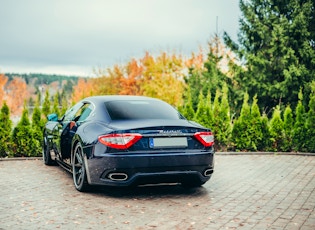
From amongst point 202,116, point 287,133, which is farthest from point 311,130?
point 202,116

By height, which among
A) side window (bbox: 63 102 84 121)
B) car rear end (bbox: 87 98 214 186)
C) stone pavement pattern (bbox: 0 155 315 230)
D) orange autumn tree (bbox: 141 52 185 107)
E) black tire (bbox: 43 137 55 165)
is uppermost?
orange autumn tree (bbox: 141 52 185 107)

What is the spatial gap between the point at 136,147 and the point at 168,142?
50 cm

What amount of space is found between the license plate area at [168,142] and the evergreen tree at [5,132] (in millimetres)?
6687

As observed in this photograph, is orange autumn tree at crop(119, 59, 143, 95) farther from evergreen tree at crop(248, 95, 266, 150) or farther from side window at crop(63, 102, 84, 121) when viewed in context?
side window at crop(63, 102, 84, 121)

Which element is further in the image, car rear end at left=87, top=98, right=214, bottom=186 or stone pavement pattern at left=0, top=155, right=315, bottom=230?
car rear end at left=87, top=98, right=214, bottom=186

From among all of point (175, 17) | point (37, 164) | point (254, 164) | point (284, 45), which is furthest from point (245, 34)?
point (37, 164)

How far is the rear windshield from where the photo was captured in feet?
21.2

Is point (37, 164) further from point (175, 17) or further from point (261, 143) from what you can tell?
point (175, 17)

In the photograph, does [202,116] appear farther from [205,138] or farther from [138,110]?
[205,138]

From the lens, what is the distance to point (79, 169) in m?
6.77

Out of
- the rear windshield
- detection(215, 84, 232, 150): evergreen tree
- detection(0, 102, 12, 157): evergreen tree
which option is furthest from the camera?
detection(215, 84, 232, 150): evergreen tree

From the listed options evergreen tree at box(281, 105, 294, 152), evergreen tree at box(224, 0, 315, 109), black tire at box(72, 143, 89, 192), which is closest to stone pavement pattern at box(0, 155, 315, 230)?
black tire at box(72, 143, 89, 192)

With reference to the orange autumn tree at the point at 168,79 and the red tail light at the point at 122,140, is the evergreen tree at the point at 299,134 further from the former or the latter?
the orange autumn tree at the point at 168,79

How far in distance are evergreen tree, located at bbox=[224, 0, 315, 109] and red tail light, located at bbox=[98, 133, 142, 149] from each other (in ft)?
58.9
